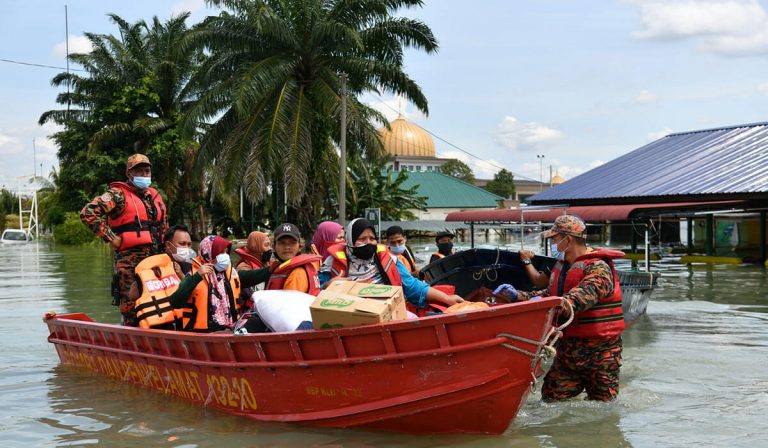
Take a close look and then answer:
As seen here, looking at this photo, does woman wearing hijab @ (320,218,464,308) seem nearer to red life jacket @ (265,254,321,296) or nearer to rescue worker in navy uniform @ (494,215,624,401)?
red life jacket @ (265,254,321,296)

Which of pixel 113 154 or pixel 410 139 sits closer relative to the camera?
pixel 113 154

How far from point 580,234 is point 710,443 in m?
1.98

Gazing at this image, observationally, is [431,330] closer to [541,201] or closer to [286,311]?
[286,311]

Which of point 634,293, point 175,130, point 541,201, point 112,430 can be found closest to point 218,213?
point 175,130

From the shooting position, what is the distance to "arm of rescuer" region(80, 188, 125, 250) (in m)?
8.59

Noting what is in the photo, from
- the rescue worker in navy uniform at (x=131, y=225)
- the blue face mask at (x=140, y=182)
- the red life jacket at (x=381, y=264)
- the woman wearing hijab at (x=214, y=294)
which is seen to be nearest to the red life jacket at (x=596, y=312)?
the red life jacket at (x=381, y=264)

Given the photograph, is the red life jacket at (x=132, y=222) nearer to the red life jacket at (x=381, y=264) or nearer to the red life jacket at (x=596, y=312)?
the red life jacket at (x=381, y=264)

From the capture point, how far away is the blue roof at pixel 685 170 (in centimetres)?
2667

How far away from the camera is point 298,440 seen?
270 inches

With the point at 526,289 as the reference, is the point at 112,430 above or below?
below

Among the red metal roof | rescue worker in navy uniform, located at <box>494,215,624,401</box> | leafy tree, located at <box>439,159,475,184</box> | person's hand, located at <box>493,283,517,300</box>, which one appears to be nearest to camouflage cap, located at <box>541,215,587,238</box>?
rescue worker in navy uniform, located at <box>494,215,624,401</box>

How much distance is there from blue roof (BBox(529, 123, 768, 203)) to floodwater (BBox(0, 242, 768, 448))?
13801 millimetres

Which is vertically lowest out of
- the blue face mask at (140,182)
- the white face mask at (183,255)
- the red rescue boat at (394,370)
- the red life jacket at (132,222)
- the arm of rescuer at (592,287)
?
the red rescue boat at (394,370)

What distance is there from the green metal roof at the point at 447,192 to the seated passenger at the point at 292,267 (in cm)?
5583
